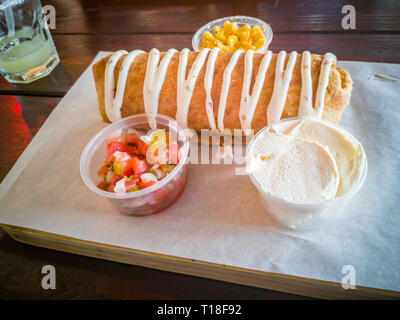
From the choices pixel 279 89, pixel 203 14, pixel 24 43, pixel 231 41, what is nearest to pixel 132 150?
pixel 279 89

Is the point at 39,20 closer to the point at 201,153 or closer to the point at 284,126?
the point at 201,153

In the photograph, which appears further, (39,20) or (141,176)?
(39,20)

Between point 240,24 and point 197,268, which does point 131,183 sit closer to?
point 197,268

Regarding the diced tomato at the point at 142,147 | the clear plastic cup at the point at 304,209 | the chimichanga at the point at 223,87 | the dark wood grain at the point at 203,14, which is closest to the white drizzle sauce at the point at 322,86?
the chimichanga at the point at 223,87

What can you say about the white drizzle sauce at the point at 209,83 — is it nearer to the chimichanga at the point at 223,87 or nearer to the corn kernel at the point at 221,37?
the chimichanga at the point at 223,87

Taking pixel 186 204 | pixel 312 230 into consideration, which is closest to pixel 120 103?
pixel 186 204

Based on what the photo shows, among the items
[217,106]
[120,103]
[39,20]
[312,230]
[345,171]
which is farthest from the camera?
[39,20]

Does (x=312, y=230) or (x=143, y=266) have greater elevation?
(x=312, y=230)
